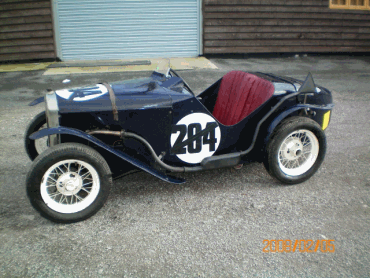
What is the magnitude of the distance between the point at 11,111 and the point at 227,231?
4.93 m

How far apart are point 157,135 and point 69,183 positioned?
0.86m

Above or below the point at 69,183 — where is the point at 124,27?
above

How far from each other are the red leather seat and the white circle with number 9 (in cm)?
51

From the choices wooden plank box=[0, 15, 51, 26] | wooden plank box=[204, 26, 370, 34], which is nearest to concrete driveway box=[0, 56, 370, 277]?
wooden plank box=[0, 15, 51, 26]

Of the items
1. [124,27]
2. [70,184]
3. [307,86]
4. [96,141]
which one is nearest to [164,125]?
[96,141]

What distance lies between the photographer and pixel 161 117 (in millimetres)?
3104

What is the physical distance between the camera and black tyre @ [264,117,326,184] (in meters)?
3.32

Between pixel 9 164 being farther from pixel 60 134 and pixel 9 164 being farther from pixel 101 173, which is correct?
pixel 101 173

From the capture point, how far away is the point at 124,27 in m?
10.1

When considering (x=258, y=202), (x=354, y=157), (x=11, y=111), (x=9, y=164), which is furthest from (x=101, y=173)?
(x=11, y=111)
